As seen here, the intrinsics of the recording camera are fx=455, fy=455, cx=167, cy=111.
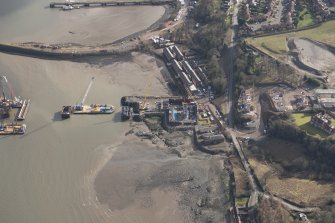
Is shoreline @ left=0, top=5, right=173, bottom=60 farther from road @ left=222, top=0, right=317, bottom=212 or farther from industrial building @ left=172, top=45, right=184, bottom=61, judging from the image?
road @ left=222, top=0, right=317, bottom=212

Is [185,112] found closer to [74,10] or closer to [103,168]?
[103,168]

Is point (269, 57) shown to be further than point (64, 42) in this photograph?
No

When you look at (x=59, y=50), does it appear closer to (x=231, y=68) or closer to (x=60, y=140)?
(x=60, y=140)

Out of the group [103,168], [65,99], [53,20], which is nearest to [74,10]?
[53,20]

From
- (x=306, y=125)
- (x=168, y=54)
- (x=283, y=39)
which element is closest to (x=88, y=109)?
(x=168, y=54)

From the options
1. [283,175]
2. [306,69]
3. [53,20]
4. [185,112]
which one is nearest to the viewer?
[283,175]

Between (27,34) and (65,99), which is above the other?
(27,34)

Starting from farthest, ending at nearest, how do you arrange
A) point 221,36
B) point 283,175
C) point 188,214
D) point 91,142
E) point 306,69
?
point 221,36, point 306,69, point 91,142, point 283,175, point 188,214
